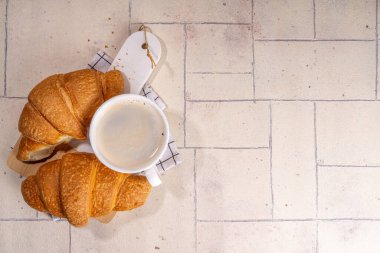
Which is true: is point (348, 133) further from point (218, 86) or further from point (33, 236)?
point (33, 236)

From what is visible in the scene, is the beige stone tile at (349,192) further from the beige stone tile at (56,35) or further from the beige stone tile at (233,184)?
the beige stone tile at (56,35)

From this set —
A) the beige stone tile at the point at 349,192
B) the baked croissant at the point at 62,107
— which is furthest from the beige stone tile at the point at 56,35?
the beige stone tile at the point at 349,192

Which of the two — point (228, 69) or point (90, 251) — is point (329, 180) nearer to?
point (228, 69)

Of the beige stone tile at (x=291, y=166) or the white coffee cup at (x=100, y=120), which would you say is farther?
the beige stone tile at (x=291, y=166)

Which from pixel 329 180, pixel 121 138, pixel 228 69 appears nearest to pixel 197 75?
pixel 228 69

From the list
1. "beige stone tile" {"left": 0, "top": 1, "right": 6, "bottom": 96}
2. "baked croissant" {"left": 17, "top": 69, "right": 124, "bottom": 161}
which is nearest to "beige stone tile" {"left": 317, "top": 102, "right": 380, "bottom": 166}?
"baked croissant" {"left": 17, "top": 69, "right": 124, "bottom": 161}

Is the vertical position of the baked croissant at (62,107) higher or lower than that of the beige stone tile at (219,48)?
lower

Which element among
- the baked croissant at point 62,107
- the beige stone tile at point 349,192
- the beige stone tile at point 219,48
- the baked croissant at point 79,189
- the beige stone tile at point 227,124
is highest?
the beige stone tile at point 219,48
